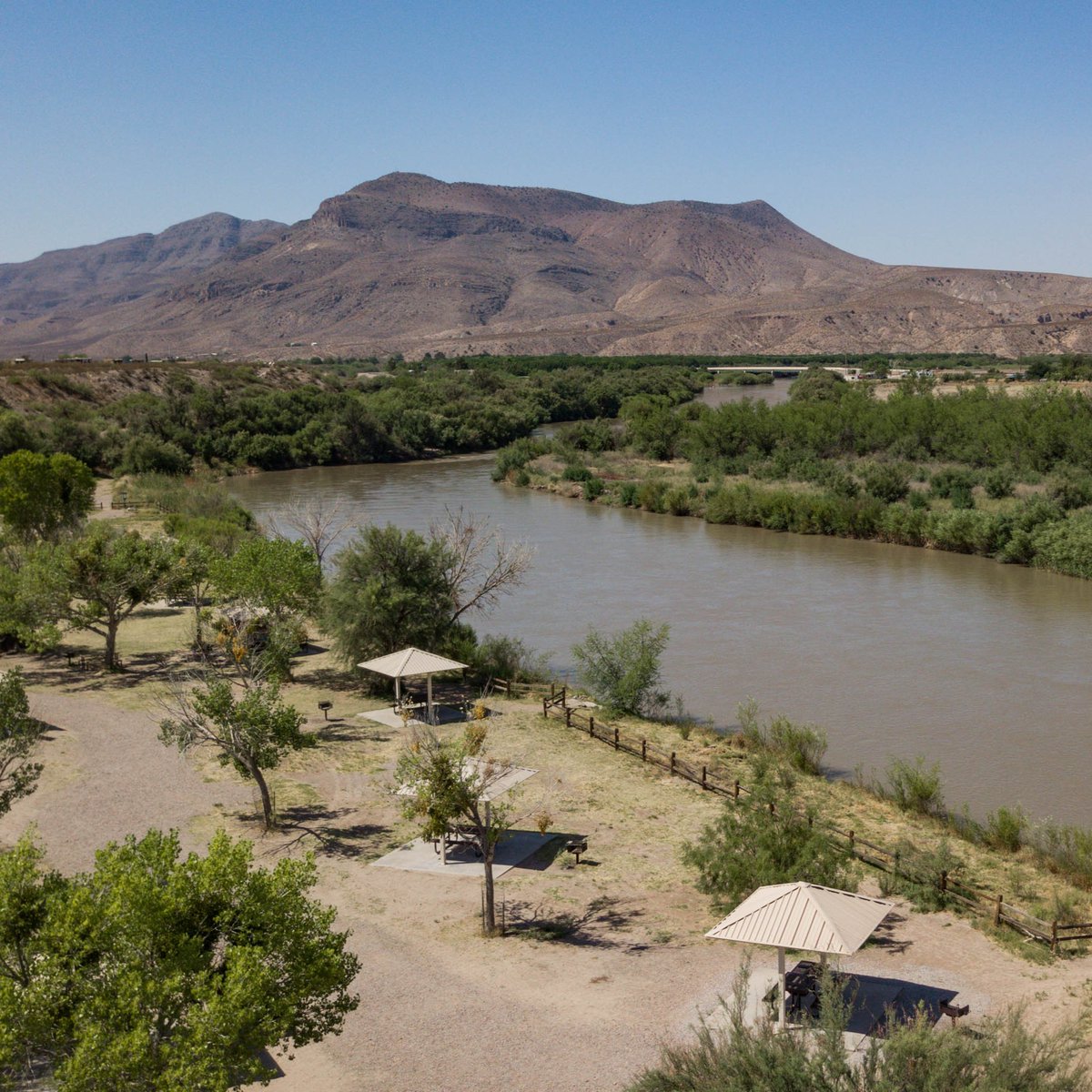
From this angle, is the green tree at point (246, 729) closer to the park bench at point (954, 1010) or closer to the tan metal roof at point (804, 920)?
the tan metal roof at point (804, 920)

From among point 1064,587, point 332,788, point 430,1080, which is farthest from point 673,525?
point 430,1080

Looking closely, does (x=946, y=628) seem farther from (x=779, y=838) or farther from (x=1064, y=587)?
(x=779, y=838)

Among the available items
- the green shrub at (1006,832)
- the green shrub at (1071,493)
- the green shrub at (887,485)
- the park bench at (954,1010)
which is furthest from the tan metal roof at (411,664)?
the green shrub at (887,485)

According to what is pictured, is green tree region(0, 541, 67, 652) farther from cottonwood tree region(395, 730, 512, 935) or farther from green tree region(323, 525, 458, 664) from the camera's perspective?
cottonwood tree region(395, 730, 512, 935)

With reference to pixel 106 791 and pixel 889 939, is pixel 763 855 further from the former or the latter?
pixel 106 791

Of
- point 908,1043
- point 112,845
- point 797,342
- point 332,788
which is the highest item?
point 797,342

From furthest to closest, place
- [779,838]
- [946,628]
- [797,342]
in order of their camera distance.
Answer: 1. [797,342]
2. [946,628]
3. [779,838]
